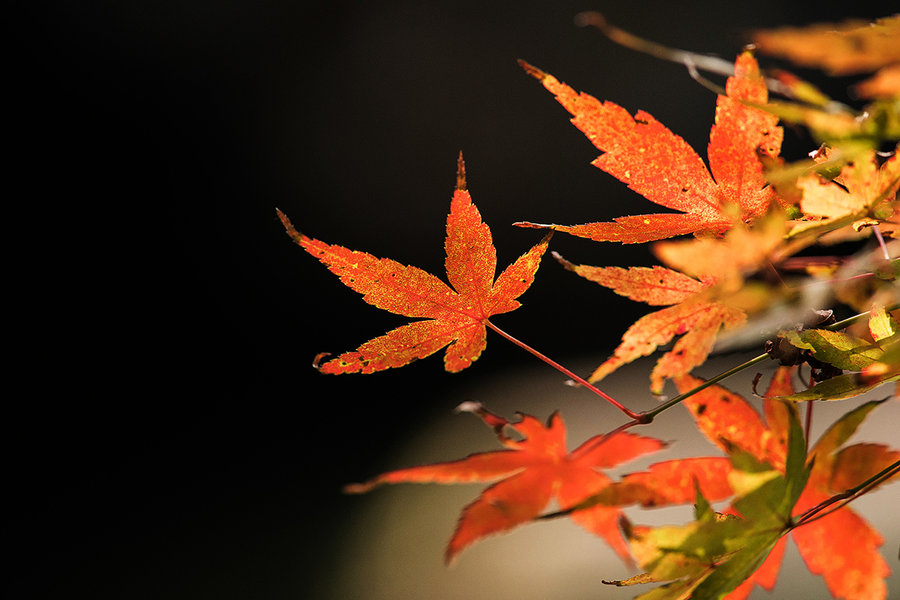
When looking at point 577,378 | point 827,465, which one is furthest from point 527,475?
point 827,465

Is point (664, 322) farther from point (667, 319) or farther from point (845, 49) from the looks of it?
point (845, 49)

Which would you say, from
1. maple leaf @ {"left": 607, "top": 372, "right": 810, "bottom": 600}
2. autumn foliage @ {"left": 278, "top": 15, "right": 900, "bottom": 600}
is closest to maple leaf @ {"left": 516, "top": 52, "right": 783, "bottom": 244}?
autumn foliage @ {"left": 278, "top": 15, "right": 900, "bottom": 600}

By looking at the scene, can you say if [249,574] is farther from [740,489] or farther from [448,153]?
[740,489]

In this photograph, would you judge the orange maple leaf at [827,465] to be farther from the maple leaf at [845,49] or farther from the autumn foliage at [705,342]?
the maple leaf at [845,49]

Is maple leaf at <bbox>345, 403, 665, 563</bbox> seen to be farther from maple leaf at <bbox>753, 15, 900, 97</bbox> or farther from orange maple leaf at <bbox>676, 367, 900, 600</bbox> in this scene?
maple leaf at <bbox>753, 15, 900, 97</bbox>

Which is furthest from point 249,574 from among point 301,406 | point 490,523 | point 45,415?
point 490,523

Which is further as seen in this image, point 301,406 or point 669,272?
point 301,406
